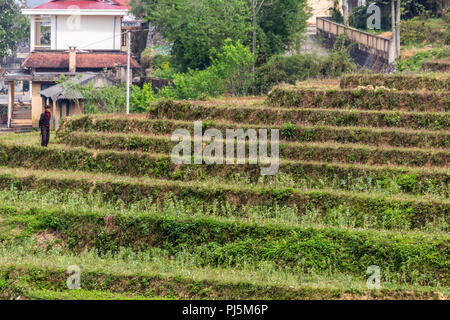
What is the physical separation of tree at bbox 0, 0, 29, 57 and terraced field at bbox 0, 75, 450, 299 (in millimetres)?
31506

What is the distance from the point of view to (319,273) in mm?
17031

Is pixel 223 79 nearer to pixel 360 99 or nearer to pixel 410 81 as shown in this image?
pixel 360 99

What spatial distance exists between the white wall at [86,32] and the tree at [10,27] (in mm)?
12013

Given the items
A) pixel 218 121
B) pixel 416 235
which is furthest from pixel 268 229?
pixel 218 121

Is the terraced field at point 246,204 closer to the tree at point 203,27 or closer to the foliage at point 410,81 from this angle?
the foliage at point 410,81

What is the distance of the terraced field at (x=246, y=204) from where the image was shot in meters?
16.3

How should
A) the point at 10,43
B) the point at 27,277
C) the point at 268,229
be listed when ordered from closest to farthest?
the point at 27,277, the point at 268,229, the point at 10,43

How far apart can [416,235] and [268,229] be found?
11.2 ft

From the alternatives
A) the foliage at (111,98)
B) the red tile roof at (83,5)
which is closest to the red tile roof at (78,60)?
the red tile roof at (83,5)

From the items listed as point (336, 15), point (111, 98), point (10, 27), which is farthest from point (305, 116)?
point (10, 27)

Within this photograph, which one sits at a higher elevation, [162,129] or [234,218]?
[162,129]

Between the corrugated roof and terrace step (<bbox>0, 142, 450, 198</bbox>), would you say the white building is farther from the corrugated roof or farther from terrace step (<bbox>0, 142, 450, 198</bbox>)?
terrace step (<bbox>0, 142, 450, 198</bbox>)
